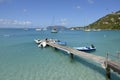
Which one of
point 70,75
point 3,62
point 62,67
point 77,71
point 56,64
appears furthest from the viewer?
point 3,62

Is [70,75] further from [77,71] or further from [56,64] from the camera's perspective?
[56,64]

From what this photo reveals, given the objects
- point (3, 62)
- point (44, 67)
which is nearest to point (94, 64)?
point (44, 67)

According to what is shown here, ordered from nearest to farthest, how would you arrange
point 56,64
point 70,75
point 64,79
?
point 64,79
point 70,75
point 56,64

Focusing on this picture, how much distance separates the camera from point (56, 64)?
27.0 m

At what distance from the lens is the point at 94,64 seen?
25.8 meters

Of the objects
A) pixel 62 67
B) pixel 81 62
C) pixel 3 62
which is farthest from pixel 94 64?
pixel 3 62

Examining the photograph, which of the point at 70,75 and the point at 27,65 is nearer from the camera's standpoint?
the point at 70,75

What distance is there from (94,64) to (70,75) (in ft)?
17.8

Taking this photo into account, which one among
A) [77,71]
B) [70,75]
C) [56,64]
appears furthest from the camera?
[56,64]

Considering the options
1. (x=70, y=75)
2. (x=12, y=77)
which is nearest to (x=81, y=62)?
(x=70, y=75)

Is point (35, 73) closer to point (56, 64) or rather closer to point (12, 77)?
point (12, 77)

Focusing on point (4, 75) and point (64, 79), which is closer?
point (64, 79)

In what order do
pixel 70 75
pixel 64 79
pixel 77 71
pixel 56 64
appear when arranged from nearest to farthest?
pixel 64 79, pixel 70 75, pixel 77 71, pixel 56 64

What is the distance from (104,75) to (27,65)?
11.0 meters
